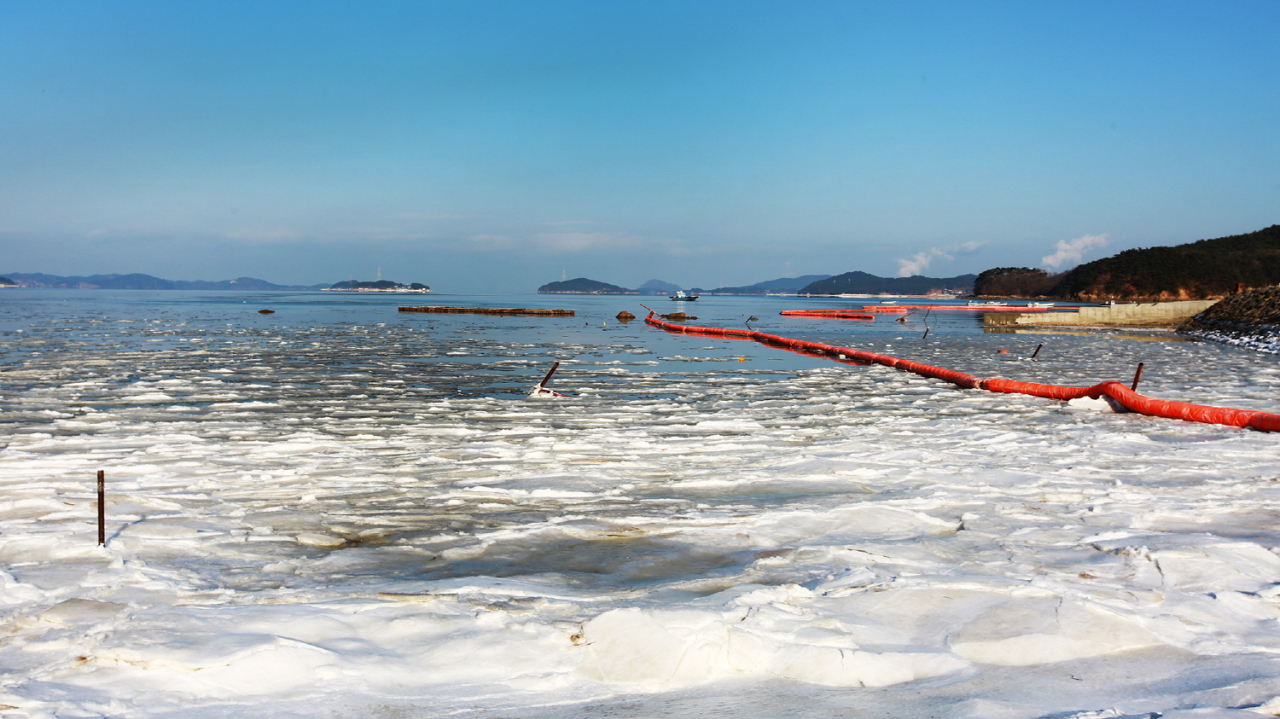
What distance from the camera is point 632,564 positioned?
4484mm

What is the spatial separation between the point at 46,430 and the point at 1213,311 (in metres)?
42.0

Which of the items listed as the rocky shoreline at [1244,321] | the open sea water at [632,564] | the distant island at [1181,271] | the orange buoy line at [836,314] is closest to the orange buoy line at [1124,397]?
the open sea water at [632,564]

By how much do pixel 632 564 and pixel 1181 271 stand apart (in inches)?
5346

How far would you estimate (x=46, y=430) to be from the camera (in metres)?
8.60

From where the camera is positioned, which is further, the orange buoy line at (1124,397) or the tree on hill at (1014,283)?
the tree on hill at (1014,283)

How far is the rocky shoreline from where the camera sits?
26.6 meters

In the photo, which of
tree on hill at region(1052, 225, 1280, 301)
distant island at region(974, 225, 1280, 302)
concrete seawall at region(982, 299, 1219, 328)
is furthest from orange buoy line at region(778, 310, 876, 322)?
tree on hill at region(1052, 225, 1280, 301)

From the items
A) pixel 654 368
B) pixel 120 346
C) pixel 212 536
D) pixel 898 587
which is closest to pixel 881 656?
pixel 898 587

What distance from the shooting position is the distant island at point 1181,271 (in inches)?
4409

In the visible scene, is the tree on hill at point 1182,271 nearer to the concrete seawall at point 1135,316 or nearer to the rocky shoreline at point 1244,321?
the concrete seawall at point 1135,316

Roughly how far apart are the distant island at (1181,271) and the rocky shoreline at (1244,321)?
82206 mm

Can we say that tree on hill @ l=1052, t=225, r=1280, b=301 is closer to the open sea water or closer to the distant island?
the distant island

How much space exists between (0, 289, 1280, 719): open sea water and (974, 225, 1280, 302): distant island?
11818 cm

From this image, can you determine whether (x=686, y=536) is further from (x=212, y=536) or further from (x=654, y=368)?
(x=654, y=368)
